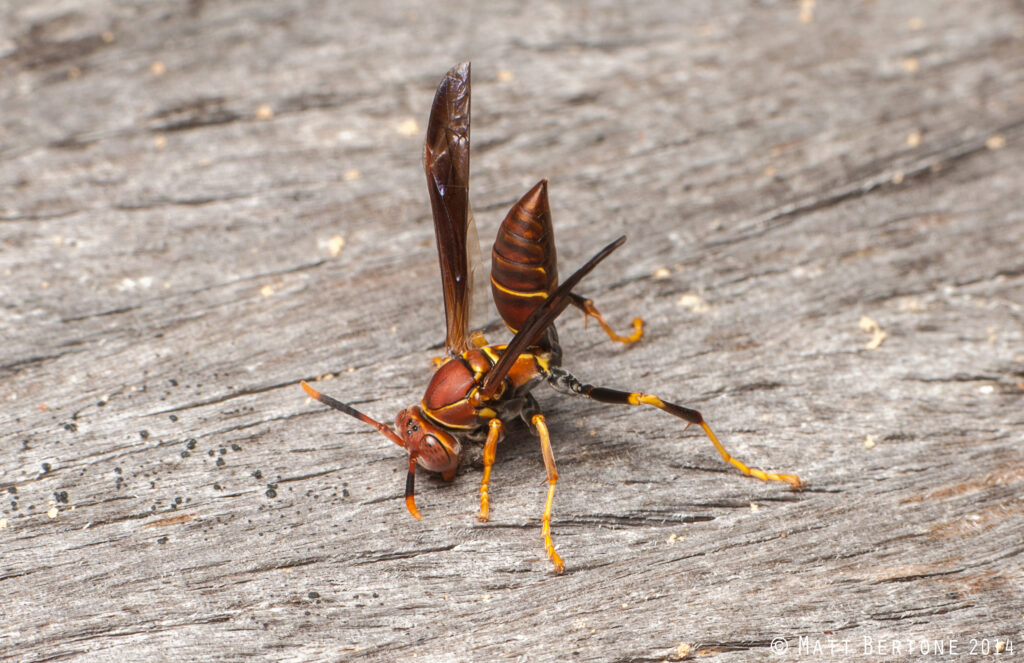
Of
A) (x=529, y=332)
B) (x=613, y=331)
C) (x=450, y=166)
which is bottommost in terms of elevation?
(x=613, y=331)

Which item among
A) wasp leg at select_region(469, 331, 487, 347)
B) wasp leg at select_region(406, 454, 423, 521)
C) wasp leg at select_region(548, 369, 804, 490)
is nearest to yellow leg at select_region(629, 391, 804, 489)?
wasp leg at select_region(548, 369, 804, 490)

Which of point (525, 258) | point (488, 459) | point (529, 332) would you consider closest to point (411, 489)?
point (488, 459)

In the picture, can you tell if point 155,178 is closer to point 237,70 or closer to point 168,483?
point 237,70

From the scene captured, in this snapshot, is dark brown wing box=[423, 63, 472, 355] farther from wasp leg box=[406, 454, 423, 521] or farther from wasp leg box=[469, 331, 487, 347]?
wasp leg box=[406, 454, 423, 521]

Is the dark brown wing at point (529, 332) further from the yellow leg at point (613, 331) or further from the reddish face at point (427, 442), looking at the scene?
the yellow leg at point (613, 331)

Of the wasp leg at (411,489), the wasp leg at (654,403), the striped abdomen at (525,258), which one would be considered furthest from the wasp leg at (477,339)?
the wasp leg at (411,489)

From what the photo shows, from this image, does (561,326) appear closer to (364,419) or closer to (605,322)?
(605,322)
